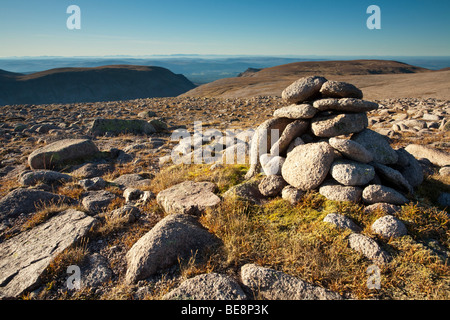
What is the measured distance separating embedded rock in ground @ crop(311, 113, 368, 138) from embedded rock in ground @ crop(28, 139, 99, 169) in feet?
35.4

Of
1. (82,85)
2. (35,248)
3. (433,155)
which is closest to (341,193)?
(35,248)

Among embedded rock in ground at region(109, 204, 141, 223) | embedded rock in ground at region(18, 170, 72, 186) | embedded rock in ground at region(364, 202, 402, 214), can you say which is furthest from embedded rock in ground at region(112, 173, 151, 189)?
embedded rock in ground at region(364, 202, 402, 214)

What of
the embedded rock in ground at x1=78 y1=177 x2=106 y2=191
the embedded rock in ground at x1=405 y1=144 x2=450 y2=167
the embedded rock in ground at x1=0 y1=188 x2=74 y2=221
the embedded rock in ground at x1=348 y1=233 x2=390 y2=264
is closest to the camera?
the embedded rock in ground at x1=348 y1=233 x2=390 y2=264

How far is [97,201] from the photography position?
276 inches

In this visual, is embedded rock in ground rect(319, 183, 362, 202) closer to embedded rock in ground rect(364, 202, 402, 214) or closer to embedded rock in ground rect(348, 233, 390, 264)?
embedded rock in ground rect(364, 202, 402, 214)

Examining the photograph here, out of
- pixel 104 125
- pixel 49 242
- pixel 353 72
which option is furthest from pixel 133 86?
pixel 49 242

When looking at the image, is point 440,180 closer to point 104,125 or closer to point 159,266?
point 159,266

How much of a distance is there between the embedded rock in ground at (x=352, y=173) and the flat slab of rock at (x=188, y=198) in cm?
292

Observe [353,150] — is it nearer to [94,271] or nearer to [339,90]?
[339,90]

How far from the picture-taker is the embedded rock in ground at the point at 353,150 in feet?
18.6

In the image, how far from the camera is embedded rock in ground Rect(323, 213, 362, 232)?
15.5 ft
